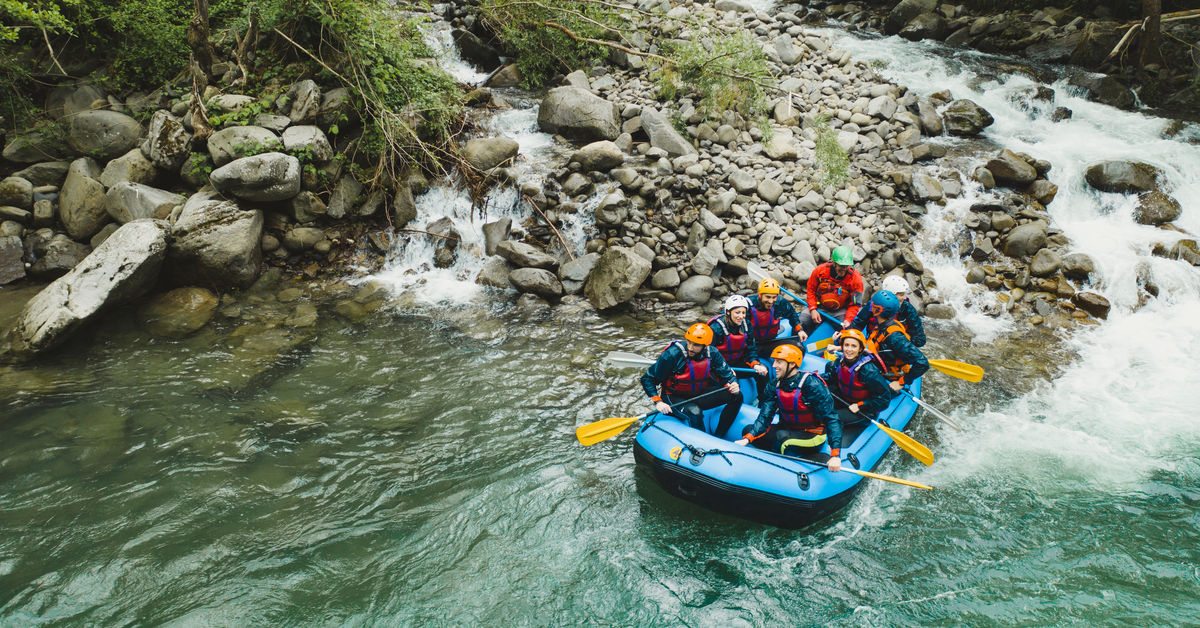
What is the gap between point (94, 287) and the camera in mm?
6598

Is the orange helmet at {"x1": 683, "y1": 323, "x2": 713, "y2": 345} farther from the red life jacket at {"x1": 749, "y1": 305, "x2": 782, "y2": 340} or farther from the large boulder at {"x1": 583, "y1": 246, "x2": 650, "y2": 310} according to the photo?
the large boulder at {"x1": 583, "y1": 246, "x2": 650, "y2": 310}

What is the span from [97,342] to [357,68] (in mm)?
4790

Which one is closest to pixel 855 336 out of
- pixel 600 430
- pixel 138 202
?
pixel 600 430

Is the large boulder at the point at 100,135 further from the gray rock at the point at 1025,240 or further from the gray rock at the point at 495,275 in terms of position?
the gray rock at the point at 1025,240

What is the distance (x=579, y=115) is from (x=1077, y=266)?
23.5 feet

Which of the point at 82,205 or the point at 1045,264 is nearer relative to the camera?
the point at 1045,264

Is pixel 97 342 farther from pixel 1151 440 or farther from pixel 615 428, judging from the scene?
pixel 1151 440

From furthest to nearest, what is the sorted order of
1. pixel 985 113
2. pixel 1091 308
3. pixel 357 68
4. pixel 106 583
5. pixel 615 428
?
pixel 985 113 → pixel 357 68 → pixel 1091 308 → pixel 615 428 → pixel 106 583

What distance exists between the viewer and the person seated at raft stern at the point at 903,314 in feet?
18.1

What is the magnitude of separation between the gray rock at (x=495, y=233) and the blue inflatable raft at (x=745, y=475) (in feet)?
14.8

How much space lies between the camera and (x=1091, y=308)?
7375 mm

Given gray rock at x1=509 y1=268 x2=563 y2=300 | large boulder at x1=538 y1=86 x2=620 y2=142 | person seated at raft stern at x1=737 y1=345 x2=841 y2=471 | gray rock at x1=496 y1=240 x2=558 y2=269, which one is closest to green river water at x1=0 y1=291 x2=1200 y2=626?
person seated at raft stern at x1=737 y1=345 x2=841 y2=471

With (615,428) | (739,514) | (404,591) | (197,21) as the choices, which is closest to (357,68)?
(197,21)

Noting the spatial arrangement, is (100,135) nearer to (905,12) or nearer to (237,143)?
(237,143)
